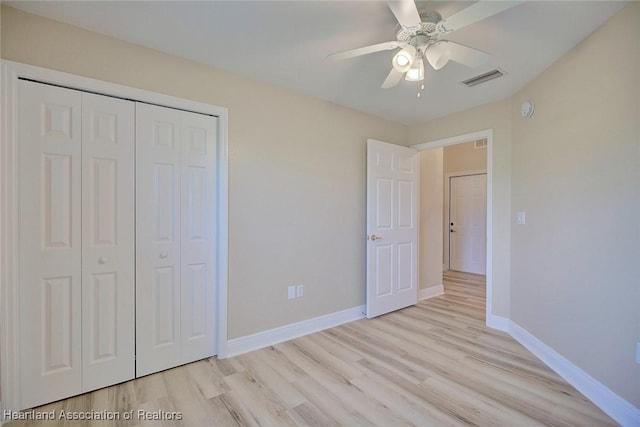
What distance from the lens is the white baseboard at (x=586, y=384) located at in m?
1.59

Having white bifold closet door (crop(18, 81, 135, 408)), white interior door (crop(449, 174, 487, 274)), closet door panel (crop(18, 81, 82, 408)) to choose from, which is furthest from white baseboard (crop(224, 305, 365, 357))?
white interior door (crop(449, 174, 487, 274))

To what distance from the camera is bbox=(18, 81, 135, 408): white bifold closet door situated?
171 cm

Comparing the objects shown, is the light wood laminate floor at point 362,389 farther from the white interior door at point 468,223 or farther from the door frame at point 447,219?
the door frame at point 447,219

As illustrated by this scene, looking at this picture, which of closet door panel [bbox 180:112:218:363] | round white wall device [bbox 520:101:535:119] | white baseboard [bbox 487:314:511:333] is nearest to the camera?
closet door panel [bbox 180:112:218:363]

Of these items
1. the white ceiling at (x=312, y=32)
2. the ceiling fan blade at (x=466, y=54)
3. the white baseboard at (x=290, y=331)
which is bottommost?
the white baseboard at (x=290, y=331)

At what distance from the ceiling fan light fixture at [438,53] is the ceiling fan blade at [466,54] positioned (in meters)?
0.02

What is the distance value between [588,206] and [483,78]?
4.32ft

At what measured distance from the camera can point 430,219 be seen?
4.21 meters

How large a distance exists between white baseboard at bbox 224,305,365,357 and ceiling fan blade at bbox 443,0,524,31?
8.49 ft

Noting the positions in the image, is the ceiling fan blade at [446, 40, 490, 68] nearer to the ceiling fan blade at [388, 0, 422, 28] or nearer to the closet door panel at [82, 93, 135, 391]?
the ceiling fan blade at [388, 0, 422, 28]

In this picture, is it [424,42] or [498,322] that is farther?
[498,322]

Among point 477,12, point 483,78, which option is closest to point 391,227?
point 483,78

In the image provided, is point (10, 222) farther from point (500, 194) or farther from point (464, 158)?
point (464, 158)

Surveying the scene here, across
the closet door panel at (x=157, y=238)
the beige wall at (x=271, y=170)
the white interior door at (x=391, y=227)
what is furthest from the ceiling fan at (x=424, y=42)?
the white interior door at (x=391, y=227)
